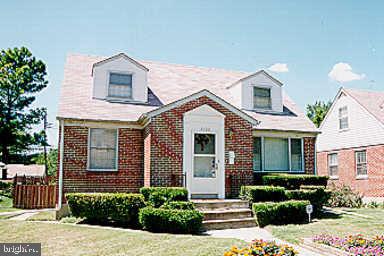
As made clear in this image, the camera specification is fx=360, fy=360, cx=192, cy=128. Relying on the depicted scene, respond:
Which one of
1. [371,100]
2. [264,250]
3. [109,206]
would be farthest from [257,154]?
[371,100]

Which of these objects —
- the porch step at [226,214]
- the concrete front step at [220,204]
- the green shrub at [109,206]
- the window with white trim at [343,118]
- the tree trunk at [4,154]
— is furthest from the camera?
the tree trunk at [4,154]

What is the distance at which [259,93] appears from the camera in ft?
57.5

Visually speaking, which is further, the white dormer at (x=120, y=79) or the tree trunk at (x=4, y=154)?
the tree trunk at (x=4, y=154)

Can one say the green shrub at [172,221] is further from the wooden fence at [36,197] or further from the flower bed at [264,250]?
the wooden fence at [36,197]

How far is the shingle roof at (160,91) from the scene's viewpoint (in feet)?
46.2

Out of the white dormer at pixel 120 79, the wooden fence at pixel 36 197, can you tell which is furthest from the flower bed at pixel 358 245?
the wooden fence at pixel 36 197

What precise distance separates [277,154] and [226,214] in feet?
18.2

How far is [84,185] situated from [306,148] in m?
9.78

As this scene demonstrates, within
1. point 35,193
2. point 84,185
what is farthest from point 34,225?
point 35,193

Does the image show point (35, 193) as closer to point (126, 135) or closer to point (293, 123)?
point (126, 135)

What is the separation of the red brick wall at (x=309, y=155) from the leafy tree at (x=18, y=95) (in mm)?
27953

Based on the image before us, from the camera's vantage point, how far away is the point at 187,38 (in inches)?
543

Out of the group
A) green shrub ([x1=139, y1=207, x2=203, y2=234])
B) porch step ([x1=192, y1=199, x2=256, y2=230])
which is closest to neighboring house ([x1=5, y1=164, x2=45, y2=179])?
porch step ([x1=192, y1=199, x2=256, y2=230])

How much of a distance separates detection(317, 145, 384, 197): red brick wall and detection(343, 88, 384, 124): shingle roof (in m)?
2.03
